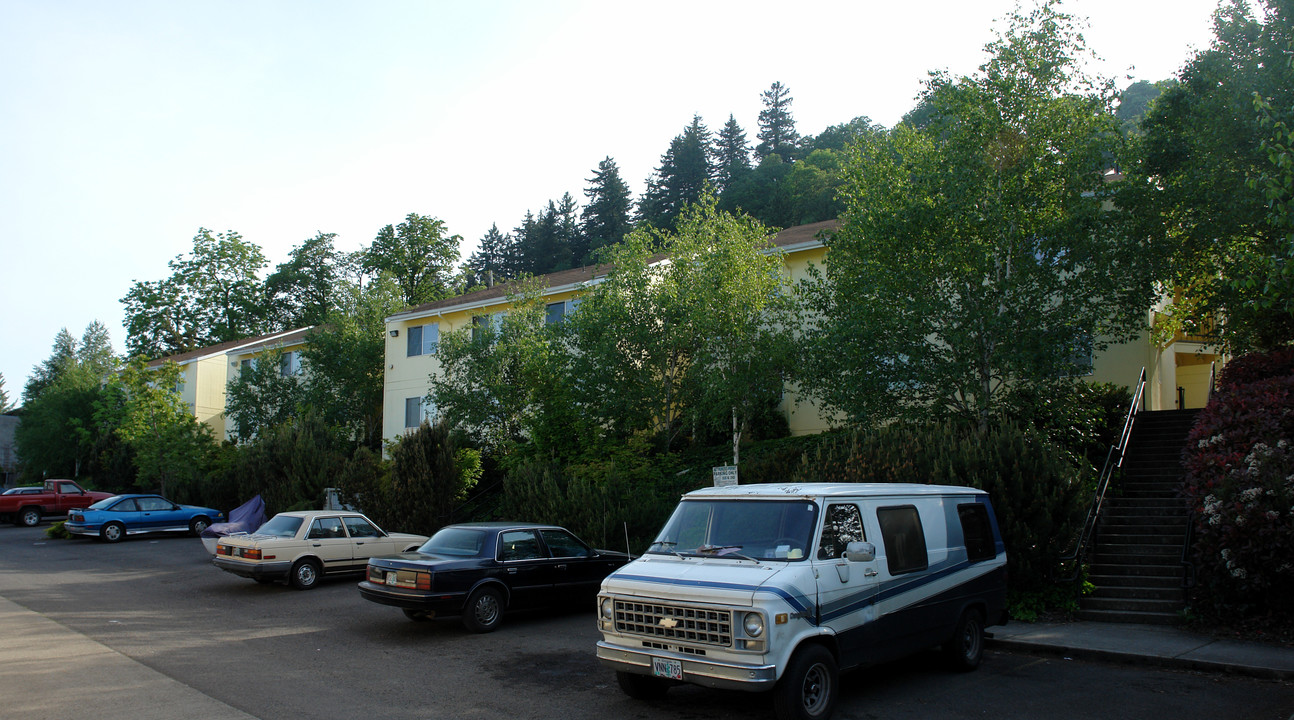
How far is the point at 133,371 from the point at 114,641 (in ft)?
95.9

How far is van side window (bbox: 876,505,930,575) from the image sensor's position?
26.0 ft

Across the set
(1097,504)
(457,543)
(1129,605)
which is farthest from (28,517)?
(1129,605)

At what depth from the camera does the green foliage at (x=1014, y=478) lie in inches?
467

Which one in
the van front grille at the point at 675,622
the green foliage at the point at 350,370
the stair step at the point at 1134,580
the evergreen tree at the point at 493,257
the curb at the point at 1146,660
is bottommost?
the curb at the point at 1146,660

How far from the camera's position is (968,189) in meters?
14.5

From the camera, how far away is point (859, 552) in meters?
7.14

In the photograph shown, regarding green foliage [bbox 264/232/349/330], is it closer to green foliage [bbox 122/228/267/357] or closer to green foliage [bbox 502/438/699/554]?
green foliage [bbox 122/228/267/357]

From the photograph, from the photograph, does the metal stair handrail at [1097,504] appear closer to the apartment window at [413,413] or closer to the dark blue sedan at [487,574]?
the dark blue sedan at [487,574]

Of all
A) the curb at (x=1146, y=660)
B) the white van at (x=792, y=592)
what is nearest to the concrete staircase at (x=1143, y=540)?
the curb at (x=1146, y=660)

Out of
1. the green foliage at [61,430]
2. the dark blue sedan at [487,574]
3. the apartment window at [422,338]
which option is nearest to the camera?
the dark blue sedan at [487,574]

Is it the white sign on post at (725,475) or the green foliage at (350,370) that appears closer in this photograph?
the white sign on post at (725,475)

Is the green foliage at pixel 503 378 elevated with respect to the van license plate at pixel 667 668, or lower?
elevated

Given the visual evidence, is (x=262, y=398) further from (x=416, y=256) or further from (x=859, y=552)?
(x=859, y=552)

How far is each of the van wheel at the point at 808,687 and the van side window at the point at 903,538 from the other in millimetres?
1353
